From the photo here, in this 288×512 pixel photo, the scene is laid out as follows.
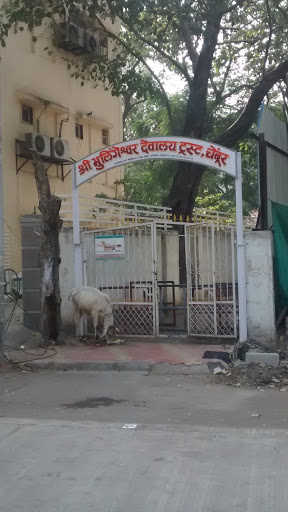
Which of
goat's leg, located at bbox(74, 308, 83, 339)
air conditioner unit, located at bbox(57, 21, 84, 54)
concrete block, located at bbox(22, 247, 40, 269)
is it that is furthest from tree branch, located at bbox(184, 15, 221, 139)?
goat's leg, located at bbox(74, 308, 83, 339)

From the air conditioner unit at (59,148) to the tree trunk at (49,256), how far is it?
789cm

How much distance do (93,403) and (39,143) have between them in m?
12.1

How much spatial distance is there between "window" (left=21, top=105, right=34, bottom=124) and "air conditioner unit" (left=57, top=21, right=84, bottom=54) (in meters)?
2.60

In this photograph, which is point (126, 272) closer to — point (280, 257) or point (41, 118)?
point (280, 257)

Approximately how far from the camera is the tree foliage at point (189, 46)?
12875mm

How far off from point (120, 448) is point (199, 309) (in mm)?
5214

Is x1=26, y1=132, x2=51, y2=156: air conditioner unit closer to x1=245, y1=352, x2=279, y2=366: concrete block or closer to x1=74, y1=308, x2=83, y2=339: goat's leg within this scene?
x1=74, y1=308, x2=83, y2=339: goat's leg

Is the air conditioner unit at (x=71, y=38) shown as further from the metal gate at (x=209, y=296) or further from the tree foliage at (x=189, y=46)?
the metal gate at (x=209, y=296)

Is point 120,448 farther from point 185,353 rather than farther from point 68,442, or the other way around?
point 185,353

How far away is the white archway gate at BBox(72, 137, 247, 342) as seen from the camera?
359 inches

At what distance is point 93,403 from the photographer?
22.0 ft

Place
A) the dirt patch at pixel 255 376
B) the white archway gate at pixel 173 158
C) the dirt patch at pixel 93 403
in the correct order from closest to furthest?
the dirt patch at pixel 93 403 → the dirt patch at pixel 255 376 → the white archway gate at pixel 173 158

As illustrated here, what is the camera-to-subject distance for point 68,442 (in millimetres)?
5113

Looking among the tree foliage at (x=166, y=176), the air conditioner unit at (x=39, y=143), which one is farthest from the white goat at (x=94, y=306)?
the tree foliage at (x=166, y=176)
